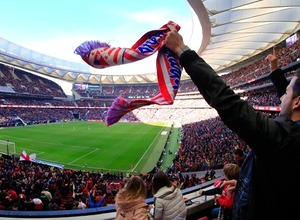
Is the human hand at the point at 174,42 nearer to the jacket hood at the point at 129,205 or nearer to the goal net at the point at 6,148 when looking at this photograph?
the jacket hood at the point at 129,205

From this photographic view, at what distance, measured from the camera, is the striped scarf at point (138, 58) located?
341cm

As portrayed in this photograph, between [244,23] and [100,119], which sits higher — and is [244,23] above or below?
above

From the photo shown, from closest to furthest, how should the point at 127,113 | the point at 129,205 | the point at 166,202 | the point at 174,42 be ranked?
the point at 174,42, the point at 129,205, the point at 166,202, the point at 127,113

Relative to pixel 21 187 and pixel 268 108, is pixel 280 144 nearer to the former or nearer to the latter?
pixel 21 187

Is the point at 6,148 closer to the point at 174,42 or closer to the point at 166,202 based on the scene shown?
the point at 166,202

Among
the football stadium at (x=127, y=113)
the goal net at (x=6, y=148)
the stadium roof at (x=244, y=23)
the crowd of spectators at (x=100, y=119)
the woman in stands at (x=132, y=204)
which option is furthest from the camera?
the goal net at (x=6, y=148)

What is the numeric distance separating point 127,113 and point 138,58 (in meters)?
1.26

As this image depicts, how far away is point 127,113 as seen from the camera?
178 inches

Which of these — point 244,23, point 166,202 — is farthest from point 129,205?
point 244,23

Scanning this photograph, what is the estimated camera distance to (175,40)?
1902 mm

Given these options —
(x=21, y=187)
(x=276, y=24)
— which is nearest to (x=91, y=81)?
(x=276, y=24)

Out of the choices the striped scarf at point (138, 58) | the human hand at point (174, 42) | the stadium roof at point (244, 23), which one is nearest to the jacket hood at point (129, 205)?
the striped scarf at point (138, 58)

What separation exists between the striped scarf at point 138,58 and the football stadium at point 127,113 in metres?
0.01

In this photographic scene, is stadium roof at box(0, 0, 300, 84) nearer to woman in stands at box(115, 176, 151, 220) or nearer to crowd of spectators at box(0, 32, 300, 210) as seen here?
crowd of spectators at box(0, 32, 300, 210)
